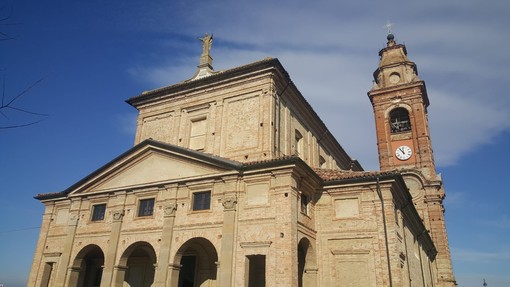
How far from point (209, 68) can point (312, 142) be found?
7.45m

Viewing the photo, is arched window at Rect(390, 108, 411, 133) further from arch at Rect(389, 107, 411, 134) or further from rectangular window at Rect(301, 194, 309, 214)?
rectangular window at Rect(301, 194, 309, 214)

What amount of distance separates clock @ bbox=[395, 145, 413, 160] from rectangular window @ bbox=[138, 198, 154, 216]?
23573 millimetres

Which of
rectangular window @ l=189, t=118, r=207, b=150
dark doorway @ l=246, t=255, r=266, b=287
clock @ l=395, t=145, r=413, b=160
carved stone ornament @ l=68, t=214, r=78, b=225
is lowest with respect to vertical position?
dark doorway @ l=246, t=255, r=266, b=287

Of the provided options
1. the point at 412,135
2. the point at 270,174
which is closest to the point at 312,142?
the point at 270,174

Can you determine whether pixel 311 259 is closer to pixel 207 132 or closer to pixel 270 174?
pixel 270 174

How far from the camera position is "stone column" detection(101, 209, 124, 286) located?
53.3ft

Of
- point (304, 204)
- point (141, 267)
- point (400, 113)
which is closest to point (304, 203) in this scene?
point (304, 204)

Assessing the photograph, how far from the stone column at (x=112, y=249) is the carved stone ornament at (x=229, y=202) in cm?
536

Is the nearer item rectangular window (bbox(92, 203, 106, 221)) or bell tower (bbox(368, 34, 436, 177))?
rectangular window (bbox(92, 203, 106, 221))

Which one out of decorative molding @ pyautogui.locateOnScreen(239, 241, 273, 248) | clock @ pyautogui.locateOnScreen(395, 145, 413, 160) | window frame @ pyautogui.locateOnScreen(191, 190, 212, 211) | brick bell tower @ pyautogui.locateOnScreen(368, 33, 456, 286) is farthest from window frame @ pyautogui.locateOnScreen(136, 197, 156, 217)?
clock @ pyautogui.locateOnScreen(395, 145, 413, 160)

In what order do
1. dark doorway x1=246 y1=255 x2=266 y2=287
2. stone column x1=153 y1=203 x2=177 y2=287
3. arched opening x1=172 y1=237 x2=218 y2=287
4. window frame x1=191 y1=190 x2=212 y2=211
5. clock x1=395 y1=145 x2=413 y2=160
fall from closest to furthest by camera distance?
stone column x1=153 y1=203 x2=177 y2=287 < dark doorway x1=246 y1=255 x2=266 y2=287 < window frame x1=191 y1=190 x2=212 y2=211 < arched opening x1=172 y1=237 x2=218 y2=287 < clock x1=395 y1=145 x2=413 y2=160

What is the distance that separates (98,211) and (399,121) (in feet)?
89.3

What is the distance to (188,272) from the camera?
17.1m

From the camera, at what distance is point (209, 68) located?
72.9 ft
